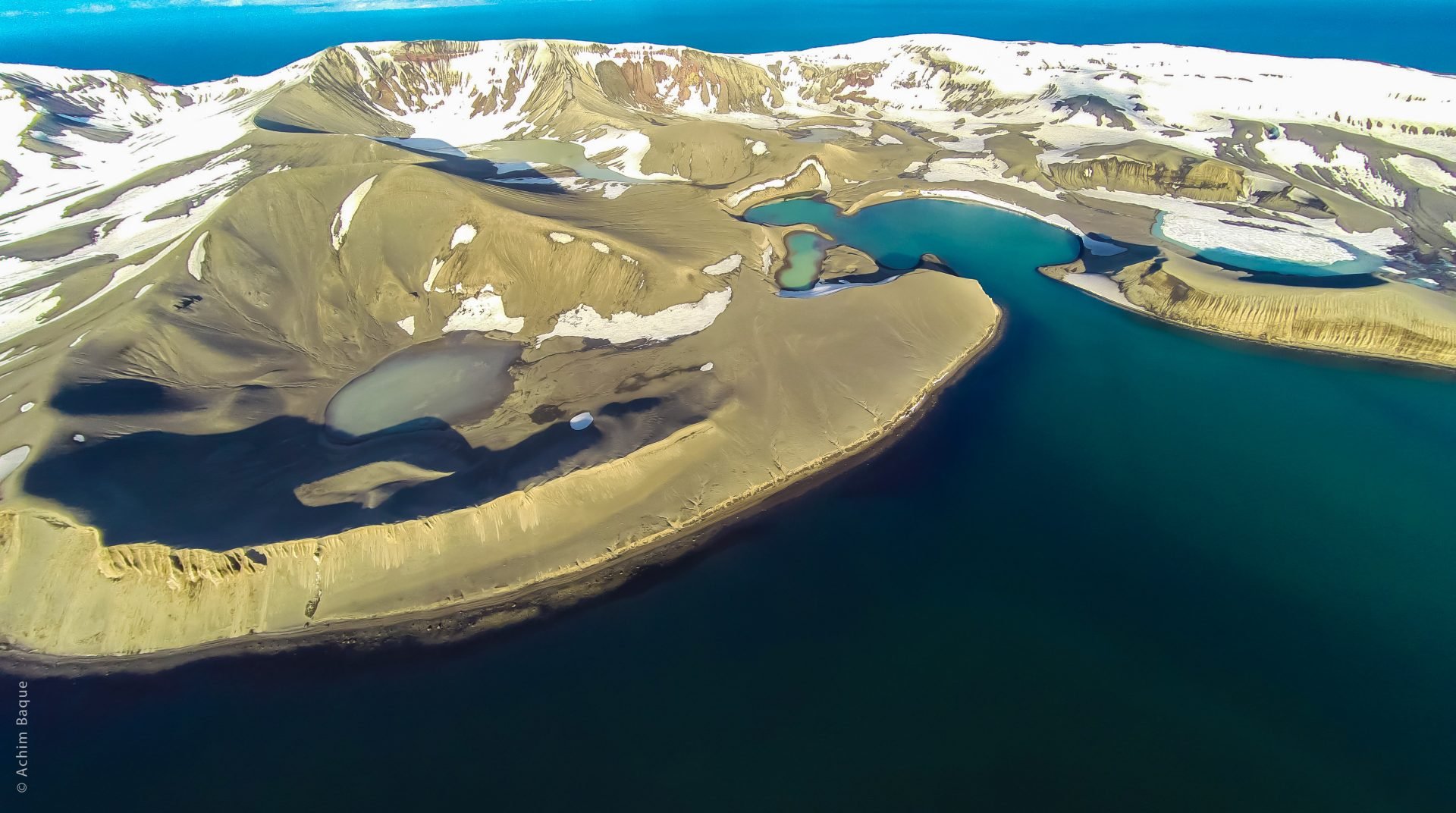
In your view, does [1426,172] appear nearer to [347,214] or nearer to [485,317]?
[485,317]

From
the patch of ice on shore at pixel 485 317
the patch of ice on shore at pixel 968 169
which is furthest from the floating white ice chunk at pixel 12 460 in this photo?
the patch of ice on shore at pixel 968 169

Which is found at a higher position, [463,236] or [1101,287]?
[463,236]

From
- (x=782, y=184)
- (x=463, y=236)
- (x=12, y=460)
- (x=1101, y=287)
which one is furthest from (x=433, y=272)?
(x=1101, y=287)

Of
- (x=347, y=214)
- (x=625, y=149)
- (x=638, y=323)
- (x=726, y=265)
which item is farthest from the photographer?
(x=625, y=149)

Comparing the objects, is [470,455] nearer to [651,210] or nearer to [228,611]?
[228,611]

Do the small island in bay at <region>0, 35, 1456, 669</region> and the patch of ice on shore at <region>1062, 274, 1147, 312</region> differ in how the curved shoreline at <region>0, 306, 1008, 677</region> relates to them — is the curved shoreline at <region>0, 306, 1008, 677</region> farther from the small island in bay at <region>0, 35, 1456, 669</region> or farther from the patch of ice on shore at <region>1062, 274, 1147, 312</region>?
the patch of ice on shore at <region>1062, 274, 1147, 312</region>

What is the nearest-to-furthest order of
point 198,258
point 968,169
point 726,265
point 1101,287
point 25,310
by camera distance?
point 198,258, point 25,310, point 726,265, point 1101,287, point 968,169

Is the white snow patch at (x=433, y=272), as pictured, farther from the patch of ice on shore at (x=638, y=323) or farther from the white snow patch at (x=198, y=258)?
the white snow patch at (x=198, y=258)
